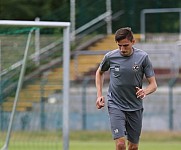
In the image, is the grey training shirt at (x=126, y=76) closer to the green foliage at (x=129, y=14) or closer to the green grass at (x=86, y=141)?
the green grass at (x=86, y=141)

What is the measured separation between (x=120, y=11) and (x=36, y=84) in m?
10.9

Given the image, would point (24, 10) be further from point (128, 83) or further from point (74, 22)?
point (128, 83)

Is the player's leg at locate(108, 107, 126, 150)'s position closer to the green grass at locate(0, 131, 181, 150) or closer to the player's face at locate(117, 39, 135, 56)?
the player's face at locate(117, 39, 135, 56)

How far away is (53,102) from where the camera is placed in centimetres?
2342

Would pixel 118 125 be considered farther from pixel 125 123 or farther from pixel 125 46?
pixel 125 46

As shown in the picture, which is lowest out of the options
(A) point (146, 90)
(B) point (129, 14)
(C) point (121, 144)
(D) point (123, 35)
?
(C) point (121, 144)

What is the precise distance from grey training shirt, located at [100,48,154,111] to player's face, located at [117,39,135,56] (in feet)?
0.36

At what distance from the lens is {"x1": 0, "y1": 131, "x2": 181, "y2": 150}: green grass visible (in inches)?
757

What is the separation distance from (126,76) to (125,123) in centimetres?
71

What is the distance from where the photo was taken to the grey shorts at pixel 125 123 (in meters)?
12.2

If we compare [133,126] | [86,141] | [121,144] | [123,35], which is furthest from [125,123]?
[86,141]

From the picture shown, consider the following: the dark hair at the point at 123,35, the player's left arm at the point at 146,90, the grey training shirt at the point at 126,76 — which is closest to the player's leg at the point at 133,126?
the grey training shirt at the point at 126,76

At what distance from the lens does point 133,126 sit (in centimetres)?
1255

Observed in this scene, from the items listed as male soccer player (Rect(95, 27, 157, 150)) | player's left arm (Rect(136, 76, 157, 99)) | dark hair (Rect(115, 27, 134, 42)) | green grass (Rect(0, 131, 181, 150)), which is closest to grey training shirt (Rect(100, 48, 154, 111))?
male soccer player (Rect(95, 27, 157, 150))
